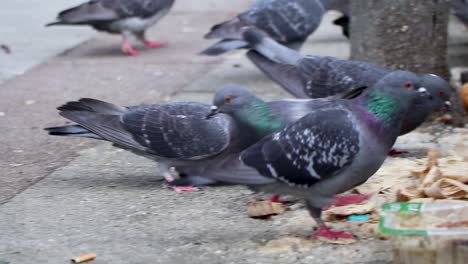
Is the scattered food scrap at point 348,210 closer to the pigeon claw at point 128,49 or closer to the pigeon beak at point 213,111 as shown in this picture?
the pigeon beak at point 213,111

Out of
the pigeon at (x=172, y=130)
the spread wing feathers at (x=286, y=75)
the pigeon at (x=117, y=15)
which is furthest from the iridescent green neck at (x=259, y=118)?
the pigeon at (x=117, y=15)

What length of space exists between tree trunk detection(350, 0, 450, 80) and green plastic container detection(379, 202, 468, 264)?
8.21ft

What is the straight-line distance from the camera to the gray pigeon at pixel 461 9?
8391 mm

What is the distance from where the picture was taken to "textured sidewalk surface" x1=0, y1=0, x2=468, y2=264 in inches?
168

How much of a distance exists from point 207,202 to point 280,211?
1.52 feet

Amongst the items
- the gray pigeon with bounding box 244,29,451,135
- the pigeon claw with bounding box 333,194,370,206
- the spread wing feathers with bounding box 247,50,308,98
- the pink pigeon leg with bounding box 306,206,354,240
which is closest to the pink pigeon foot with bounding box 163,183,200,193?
the pigeon claw with bounding box 333,194,370,206

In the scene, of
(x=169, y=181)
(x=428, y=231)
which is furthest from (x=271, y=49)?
(x=428, y=231)

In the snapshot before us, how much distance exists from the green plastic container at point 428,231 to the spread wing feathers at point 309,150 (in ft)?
1.11

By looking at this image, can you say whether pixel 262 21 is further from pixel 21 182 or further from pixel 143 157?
pixel 21 182

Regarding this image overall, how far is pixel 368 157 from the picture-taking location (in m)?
4.17

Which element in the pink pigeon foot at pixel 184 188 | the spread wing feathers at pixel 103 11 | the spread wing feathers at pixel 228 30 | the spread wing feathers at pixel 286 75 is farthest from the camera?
the spread wing feathers at pixel 103 11

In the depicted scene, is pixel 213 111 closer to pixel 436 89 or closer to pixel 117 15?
pixel 436 89

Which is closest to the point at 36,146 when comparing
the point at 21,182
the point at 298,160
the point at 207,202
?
the point at 21,182

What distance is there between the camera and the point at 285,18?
8.14m
